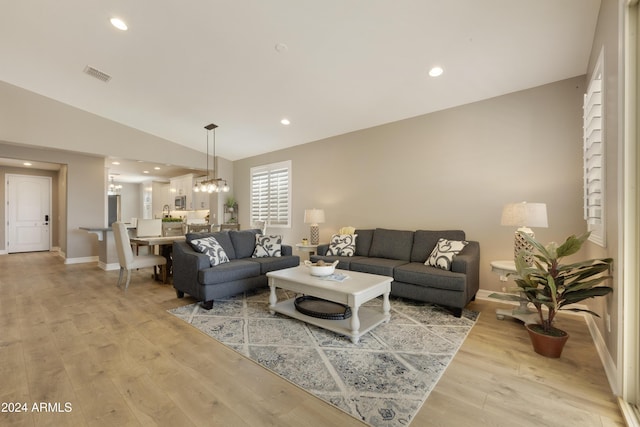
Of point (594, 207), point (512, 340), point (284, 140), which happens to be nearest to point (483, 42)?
point (594, 207)

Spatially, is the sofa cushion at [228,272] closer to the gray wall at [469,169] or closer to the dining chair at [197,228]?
the gray wall at [469,169]

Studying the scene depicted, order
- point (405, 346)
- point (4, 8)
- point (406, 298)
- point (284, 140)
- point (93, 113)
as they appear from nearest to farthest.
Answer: point (405, 346) < point (4, 8) < point (406, 298) < point (93, 113) < point (284, 140)

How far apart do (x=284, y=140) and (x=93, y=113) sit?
3.77 metres

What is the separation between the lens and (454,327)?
2883 millimetres

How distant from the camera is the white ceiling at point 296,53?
103 inches

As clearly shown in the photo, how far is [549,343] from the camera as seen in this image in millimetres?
2264

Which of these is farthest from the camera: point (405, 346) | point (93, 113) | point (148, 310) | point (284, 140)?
point (284, 140)

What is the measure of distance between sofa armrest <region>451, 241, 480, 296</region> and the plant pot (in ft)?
2.97

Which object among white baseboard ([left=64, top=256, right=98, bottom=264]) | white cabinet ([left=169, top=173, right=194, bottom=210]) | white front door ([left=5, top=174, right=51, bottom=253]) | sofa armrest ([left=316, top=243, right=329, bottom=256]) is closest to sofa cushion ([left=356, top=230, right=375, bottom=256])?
sofa armrest ([left=316, top=243, right=329, bottom=256])

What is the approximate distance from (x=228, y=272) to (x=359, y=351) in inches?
77.1

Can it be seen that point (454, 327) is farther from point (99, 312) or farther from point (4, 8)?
point (4, 8)

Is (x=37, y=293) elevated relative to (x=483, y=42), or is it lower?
lower

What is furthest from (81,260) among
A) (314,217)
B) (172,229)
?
(314,217)

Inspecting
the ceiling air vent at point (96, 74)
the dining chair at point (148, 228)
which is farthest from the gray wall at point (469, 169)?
the ceiling air vent at point (96, 74)
